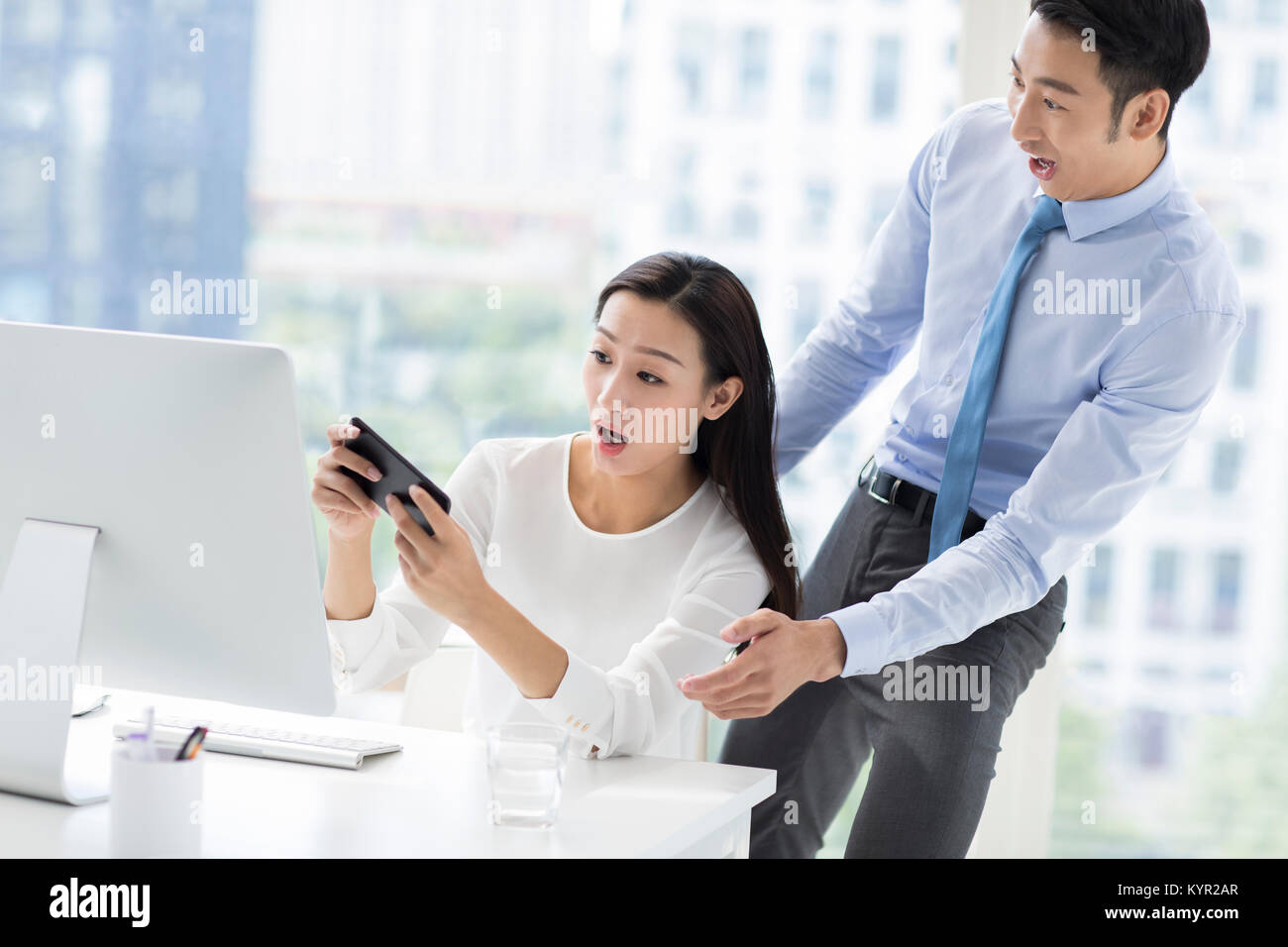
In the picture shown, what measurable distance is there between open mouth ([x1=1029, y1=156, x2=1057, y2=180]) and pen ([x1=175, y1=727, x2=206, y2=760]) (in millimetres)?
1327

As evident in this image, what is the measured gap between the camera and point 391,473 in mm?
1278

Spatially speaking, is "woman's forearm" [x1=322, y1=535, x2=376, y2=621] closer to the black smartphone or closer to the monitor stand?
the black smartphone

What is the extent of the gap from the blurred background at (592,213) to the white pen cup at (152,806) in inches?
68.4

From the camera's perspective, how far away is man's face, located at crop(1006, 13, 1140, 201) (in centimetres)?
164

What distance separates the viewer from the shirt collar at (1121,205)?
173 centimetres

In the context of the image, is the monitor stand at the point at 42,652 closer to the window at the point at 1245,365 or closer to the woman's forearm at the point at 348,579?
the woman's forearm at the point at 348,579

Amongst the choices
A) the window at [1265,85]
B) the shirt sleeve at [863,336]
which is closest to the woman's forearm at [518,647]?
the shirt sleeve at [863,336]

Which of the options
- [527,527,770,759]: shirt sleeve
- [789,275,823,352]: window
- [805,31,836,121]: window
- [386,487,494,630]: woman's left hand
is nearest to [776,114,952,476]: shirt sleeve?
[527,527,770,759]: shirt sleeve

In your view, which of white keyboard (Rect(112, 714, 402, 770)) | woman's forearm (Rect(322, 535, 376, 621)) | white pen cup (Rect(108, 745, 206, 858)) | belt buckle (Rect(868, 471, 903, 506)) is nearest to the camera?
white pen cup (Rect(108, 745, 206, 858))

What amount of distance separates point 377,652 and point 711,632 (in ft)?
1.45
